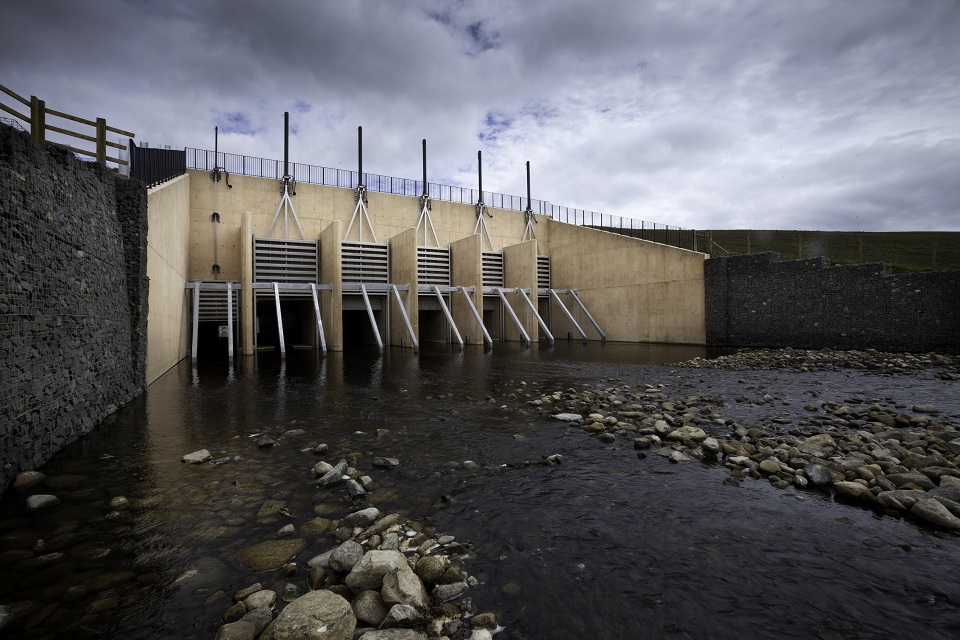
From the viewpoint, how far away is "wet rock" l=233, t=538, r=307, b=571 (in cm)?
267

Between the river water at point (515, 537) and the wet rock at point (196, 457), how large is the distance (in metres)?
0.12

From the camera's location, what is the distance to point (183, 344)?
51.0 ft

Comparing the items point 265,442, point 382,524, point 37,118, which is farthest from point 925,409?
point 37,118

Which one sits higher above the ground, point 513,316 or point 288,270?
point 288,270

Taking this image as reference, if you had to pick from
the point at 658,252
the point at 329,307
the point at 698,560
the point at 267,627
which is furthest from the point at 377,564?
the point at 658,252

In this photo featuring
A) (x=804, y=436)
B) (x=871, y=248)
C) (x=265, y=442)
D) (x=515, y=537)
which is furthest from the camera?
(x=871, y=248)

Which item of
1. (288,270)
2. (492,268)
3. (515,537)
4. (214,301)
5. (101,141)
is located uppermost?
(492,268)

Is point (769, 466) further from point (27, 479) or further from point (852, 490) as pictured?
point (27, 479)

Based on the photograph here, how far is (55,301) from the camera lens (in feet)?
15.5

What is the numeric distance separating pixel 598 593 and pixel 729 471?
262 centimetres

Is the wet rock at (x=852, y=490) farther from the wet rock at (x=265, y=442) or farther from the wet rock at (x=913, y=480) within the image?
the wet rock at (x=265, y=442)

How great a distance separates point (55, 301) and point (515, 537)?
18.3ft

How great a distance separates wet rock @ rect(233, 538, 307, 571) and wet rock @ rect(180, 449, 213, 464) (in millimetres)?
2226

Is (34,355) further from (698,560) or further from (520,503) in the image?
(698,560)
